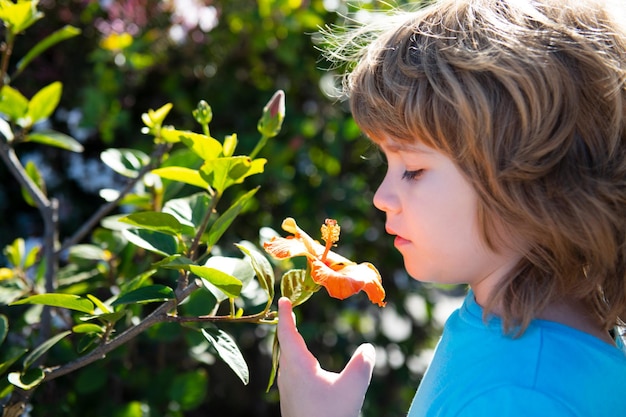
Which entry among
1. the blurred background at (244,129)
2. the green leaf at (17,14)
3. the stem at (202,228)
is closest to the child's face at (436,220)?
the stem at (202,228)

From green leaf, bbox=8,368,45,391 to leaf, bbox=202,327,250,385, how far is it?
247 millimetres

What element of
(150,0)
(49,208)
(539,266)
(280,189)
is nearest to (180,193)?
(49,208)

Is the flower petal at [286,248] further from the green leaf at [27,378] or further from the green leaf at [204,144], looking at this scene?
the green leaf at [27,378]

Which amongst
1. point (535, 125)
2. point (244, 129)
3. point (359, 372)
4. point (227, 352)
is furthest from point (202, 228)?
point (244, 129)

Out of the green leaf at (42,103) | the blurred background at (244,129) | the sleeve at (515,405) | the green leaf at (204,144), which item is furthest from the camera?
the blurred background at (244,129)

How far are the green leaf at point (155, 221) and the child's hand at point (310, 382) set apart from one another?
190mm

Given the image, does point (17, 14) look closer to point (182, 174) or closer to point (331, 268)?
point (182, 174)

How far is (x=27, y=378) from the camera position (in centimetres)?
104

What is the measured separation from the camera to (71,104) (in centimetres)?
202

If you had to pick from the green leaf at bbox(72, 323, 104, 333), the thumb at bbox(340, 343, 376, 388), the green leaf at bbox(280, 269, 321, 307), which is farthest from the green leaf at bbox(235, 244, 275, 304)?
the green leaf at bbox(72, 323, 104, 333)

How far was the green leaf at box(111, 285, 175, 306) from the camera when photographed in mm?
949

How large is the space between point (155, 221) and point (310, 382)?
29cm

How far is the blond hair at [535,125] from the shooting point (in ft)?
2.82

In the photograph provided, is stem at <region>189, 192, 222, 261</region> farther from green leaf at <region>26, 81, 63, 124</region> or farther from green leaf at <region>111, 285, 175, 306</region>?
green leaf at <region>26, 81, 63, 124</region>
